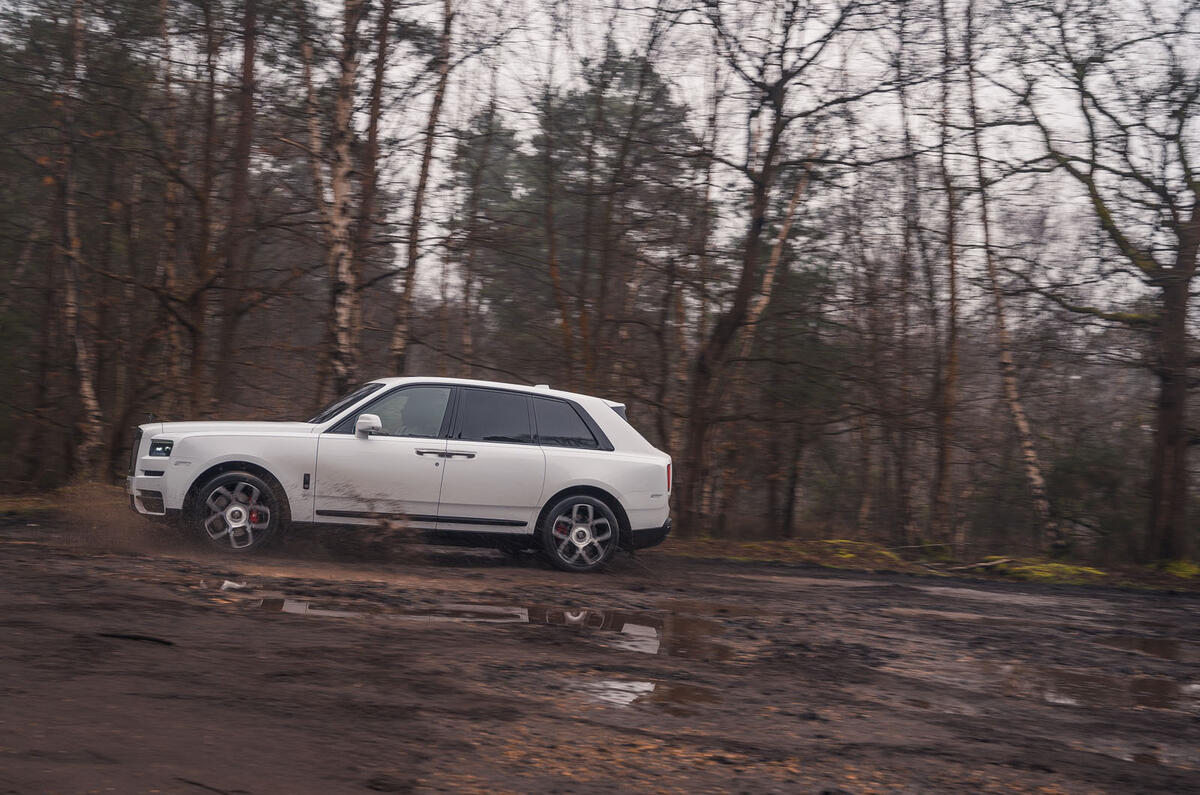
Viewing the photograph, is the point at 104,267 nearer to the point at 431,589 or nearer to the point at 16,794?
the point at 431,589

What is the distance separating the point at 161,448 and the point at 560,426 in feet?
11.6

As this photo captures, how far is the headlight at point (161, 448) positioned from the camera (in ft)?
29.0

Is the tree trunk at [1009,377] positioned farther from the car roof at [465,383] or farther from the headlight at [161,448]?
the headlight at [161,448]

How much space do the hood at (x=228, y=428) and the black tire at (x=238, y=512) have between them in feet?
1.30

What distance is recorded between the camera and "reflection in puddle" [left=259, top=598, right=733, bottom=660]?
6375 millimetres

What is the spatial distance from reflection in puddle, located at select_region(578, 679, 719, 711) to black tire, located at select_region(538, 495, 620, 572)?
4335mm

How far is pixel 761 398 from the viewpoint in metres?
17.5

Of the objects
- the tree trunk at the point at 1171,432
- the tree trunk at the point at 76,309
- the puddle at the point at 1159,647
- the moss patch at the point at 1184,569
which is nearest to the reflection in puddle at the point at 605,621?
the puddle at the point at 1159,647

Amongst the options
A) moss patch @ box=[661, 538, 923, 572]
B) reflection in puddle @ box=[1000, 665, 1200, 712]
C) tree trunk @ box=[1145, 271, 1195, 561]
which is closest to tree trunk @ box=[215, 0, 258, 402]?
moss patch @ box=[661, 538, 923, 572]

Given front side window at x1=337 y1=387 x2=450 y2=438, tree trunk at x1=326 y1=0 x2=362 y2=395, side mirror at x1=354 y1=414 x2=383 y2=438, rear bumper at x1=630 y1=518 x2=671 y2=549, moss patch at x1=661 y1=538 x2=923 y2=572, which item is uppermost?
tree trunk at x1=326 y1=0 x2=362 y2=395

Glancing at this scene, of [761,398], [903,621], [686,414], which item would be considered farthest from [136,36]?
[903,621]

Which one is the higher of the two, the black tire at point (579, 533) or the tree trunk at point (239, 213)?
Answer: the tree trunk at point (239, 213)

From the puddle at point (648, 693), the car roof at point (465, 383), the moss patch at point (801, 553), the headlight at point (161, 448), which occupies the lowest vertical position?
the puddle at point (648, 693)

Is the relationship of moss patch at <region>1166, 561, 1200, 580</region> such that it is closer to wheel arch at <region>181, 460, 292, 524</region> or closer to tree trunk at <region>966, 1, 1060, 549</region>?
tree trunk at <region>966, 1, 1060, 549</region>
